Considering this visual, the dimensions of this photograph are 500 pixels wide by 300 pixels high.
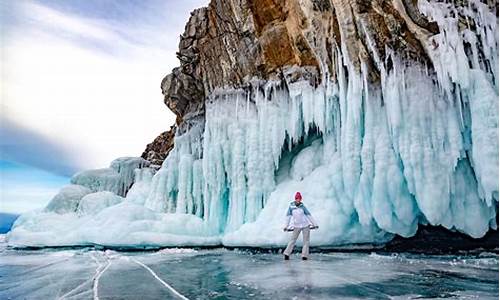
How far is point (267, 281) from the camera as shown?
262 inches

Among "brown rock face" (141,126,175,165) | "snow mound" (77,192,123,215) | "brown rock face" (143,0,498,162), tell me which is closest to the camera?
"brown rock face" (143,0,498,162)

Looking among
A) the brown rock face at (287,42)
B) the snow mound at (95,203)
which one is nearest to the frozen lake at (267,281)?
the brown rock face at (287,42)

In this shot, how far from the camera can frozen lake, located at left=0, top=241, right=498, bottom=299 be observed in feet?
18.5

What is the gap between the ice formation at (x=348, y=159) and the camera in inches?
403

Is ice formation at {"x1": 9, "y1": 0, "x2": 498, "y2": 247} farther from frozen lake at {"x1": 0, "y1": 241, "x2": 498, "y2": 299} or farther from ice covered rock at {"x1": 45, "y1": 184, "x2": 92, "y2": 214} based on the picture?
ice covered rock at {"x1": 45, "y1": 184, "x2": 92, "y2": 214}

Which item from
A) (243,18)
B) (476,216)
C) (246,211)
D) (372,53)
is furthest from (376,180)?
(243,18)

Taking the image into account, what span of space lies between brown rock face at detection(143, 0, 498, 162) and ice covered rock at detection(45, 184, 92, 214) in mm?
7891

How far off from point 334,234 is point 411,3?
236 inches

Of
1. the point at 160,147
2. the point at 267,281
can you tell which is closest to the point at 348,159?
the point at 267,281

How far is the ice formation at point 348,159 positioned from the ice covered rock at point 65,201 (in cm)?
524

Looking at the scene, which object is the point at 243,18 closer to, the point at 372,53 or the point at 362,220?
the point at 372,53

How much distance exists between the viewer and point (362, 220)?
1191cm

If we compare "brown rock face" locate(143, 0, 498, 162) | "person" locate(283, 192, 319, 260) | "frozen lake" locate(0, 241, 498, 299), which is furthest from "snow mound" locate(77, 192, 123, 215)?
"person" locate(283, 192, 319, 260)

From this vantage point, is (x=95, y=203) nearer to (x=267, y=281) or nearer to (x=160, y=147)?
(x=160, y=147)
